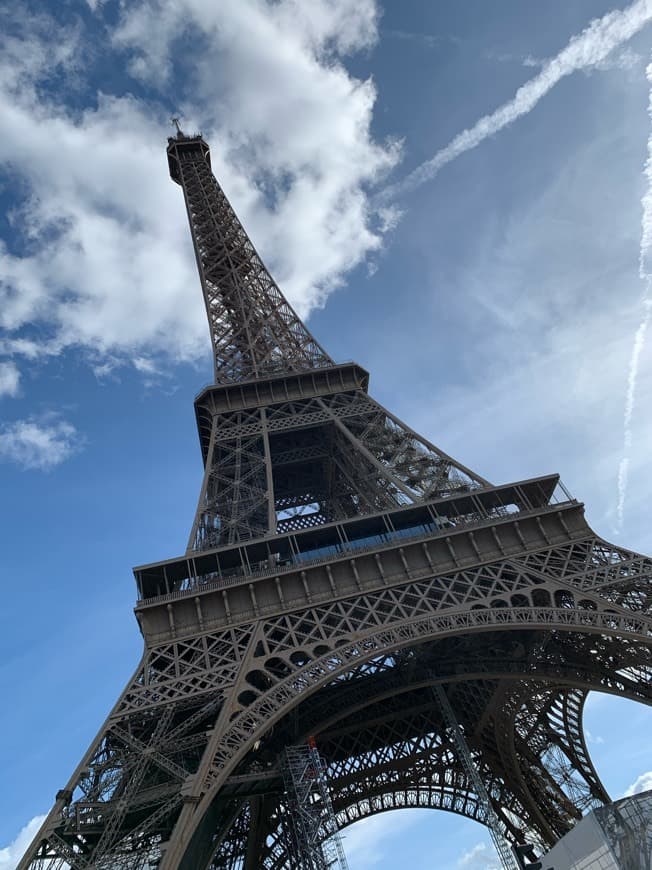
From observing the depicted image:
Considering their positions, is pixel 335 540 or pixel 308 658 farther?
pixel 335 540

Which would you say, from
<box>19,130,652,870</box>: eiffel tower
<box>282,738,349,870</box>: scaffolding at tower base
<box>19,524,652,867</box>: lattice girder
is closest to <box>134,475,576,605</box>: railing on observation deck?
<box>19,130,652,870</box>: eiffel tower

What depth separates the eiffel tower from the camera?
1639 centimetres

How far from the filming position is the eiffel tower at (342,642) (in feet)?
53.8

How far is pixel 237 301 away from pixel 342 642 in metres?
25.6

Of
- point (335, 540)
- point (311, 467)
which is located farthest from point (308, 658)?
point (311, 467)

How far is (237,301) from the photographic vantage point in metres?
40.0

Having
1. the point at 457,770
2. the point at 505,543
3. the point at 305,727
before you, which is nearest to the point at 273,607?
the point at 305,727

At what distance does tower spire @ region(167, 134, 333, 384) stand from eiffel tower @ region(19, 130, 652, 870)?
845mm

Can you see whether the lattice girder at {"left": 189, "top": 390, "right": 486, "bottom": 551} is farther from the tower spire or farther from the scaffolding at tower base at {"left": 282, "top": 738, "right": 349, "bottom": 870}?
the scaffolding at tower base at {"left": 282, "top": 738, "right": 349, "bottom": 870}

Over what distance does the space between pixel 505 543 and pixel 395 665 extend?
624 centimetres

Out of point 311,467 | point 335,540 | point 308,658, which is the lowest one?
point 308,658

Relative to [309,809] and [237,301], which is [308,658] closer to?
[309,809]

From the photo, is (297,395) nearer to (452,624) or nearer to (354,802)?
(452,624)

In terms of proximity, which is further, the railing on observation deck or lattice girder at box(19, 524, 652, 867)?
the railing on observation deck
